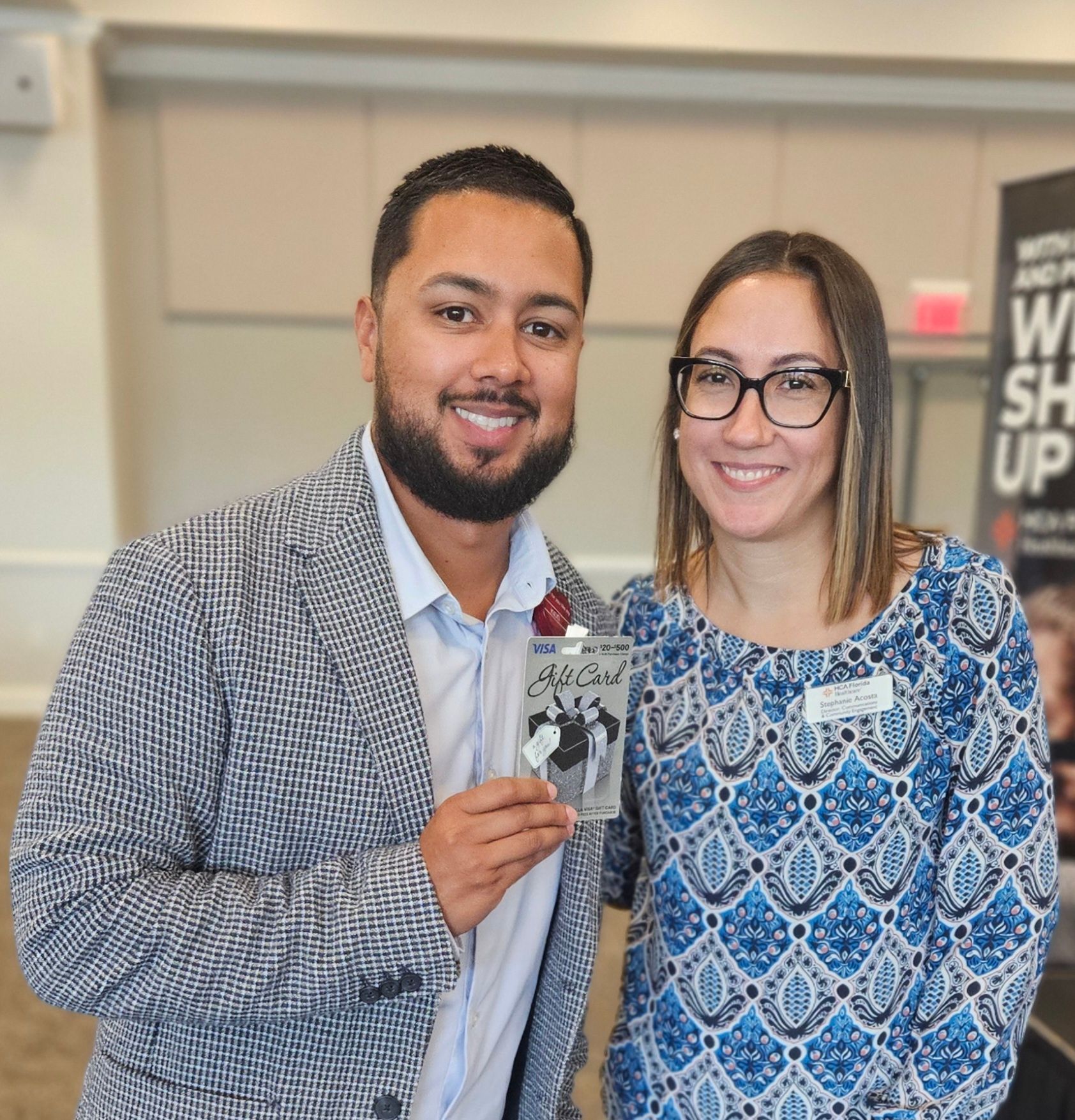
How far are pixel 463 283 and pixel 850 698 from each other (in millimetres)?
761

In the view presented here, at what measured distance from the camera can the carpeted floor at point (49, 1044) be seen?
258cm

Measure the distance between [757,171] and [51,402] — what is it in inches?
163

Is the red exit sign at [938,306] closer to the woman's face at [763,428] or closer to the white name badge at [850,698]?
the woman's face at [763,428]

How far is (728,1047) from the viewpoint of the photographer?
1.33 meters

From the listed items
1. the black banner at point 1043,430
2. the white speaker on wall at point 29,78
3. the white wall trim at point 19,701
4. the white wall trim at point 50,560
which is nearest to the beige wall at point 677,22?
the white speaker on wall at point 29,78

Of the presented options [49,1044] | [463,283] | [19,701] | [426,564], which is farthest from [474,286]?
[19,701]

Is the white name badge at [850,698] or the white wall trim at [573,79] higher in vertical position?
the white wall trim at [573,79]

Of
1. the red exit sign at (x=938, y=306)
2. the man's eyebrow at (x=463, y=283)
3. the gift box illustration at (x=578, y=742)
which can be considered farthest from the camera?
the red exit sign at (x=938, y=306)

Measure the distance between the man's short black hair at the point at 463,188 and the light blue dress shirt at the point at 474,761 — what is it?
26cm

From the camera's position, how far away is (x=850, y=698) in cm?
133

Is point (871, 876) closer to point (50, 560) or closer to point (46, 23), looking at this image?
point (50, 560)

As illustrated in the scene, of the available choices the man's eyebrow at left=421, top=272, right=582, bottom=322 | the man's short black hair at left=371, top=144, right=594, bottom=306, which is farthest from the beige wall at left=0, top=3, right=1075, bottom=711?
the man's eyebrow at left=421, top=272, right=582, bottom=322

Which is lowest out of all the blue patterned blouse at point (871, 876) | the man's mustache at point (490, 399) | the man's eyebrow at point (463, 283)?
the blue patterned blouse at point (871, 876)

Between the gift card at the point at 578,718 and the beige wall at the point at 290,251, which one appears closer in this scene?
the gift card at the point at 578,718
